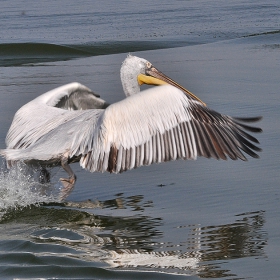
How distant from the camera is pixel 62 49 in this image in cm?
1327

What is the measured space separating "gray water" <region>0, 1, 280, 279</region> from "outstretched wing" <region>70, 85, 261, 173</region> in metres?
0.45

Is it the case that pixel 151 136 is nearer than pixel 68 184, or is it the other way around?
pixel 151 136

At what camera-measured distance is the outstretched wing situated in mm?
5828

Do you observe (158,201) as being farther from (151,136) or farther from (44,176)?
(44,176)

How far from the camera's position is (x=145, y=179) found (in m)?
6.94

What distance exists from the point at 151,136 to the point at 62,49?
774 cm

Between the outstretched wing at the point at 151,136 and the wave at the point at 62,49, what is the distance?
718 cm

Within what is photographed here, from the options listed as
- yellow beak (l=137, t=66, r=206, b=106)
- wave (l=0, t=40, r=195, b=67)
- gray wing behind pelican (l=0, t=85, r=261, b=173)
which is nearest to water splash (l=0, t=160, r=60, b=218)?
gray wing behind pelican (l=0, t=85, r=261, b=173)

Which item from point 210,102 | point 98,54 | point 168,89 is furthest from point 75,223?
point 98,54

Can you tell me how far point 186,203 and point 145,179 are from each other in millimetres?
906

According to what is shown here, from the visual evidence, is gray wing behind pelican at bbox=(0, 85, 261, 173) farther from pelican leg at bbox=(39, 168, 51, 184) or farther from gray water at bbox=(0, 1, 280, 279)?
pelican leg at bbox=(39, 168, 51, 184)

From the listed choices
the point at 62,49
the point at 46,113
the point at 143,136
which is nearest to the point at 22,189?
the point at 46,113

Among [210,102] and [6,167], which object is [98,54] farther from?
[6,167]

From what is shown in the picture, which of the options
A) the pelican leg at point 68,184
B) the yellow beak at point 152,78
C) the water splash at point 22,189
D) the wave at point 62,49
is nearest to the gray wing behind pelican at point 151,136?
the pelican leg at point 68,184
